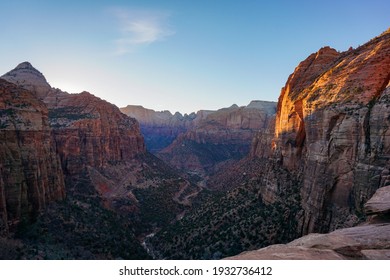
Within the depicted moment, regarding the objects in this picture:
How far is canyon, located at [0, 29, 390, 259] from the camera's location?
21.6 metres

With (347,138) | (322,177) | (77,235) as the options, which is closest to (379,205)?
(347,138)

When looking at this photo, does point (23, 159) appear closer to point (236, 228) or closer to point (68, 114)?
point (236, 228)

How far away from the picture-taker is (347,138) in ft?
79.5

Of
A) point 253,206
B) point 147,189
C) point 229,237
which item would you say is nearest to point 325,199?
point 229,237

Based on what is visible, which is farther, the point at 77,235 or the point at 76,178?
the point at 76,178

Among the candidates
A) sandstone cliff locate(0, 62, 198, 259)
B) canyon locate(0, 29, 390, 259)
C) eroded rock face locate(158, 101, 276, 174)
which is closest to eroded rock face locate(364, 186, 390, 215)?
canyon locate(0, 29, 390, 259)

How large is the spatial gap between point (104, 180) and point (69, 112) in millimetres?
19421

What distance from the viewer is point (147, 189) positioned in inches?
2840

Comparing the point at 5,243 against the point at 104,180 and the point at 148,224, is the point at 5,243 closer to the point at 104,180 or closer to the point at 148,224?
the point at 148,224

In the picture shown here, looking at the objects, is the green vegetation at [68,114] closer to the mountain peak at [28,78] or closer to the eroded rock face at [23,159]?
the mountain peak at [28,78]

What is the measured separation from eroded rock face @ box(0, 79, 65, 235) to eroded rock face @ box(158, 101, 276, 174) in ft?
330

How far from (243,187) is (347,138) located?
1095 inches

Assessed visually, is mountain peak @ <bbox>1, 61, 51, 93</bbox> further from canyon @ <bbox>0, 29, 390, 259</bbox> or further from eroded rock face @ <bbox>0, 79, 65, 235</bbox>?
eroded rock face @ <bbox>0, 79, 65, 235</bbox>

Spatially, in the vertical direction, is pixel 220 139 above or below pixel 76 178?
above
